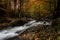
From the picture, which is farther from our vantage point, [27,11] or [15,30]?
[27,11]

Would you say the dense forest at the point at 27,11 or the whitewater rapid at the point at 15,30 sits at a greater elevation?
the dense forest at the point at 27,11

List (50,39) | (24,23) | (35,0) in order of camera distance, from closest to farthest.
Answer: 1. (50,39)
2. (24,23)
3. (35,0)

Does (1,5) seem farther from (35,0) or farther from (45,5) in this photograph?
(45,5)

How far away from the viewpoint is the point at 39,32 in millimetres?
5102

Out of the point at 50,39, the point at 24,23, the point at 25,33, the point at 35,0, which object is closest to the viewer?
the point at 50,39

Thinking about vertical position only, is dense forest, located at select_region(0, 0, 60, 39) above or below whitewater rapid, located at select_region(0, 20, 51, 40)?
above

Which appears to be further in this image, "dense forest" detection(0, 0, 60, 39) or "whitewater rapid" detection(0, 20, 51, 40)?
"dense forest" detection(0, 0, 60, 39)

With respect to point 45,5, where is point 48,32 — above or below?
below

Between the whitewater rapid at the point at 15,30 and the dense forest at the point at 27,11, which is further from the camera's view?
the dense forest at the point at 27,11

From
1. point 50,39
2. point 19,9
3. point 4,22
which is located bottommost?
point 50,39

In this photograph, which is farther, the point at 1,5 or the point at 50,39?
the point at 1,5

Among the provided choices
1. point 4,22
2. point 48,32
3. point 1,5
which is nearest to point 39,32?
point 48,32

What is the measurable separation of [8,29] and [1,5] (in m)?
1.19

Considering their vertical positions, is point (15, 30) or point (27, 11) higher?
point (27, 11)
